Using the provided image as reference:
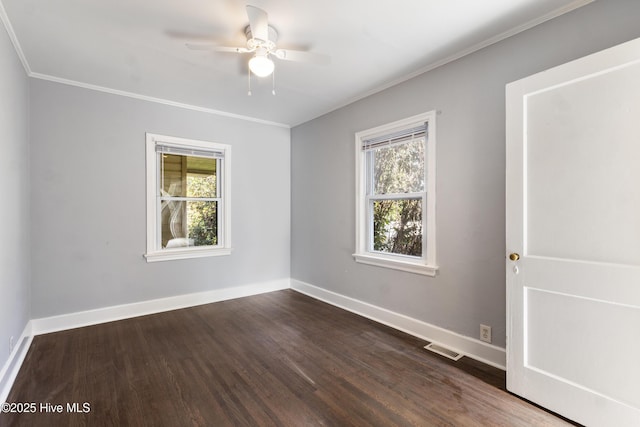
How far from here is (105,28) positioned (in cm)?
229

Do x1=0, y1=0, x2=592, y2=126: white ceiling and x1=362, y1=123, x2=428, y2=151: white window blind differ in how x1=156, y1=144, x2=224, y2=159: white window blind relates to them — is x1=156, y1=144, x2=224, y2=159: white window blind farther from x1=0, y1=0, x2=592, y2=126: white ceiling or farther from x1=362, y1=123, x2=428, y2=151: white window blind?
x1=362, y1=123, x2=428, y2=151: white window blind

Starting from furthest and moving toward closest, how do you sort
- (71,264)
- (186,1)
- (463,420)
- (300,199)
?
1. (300,199)
2. (71,264)
3. (186,1)
4. (463,420)

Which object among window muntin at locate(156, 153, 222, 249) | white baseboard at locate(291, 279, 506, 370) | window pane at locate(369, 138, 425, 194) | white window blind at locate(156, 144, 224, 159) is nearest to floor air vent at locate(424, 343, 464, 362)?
white baseboard at locate(291, 279, 506, 370)

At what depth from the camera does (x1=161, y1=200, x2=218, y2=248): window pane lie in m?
3.95

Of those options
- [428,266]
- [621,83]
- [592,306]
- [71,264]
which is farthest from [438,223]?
[71,264]

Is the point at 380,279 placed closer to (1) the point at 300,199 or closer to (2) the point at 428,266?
(2) the point at 428,266

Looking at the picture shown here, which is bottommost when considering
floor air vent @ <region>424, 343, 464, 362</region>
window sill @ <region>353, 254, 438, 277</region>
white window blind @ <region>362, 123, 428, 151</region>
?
floor air vent @ <region>424, 343, 464, 362</region>

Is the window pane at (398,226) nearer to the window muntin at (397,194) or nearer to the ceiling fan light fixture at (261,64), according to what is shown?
the window muntin at (397,194)

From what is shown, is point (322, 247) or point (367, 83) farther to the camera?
point (322, 247)

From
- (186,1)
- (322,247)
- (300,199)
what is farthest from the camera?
(300,199)

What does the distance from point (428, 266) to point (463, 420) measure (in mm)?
1328

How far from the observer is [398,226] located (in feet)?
11.2

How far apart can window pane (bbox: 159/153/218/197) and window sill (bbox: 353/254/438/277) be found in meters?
2.24

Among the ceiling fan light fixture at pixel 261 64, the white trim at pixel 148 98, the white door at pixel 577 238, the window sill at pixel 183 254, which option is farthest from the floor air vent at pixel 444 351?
the white trim at pixel 148 98
